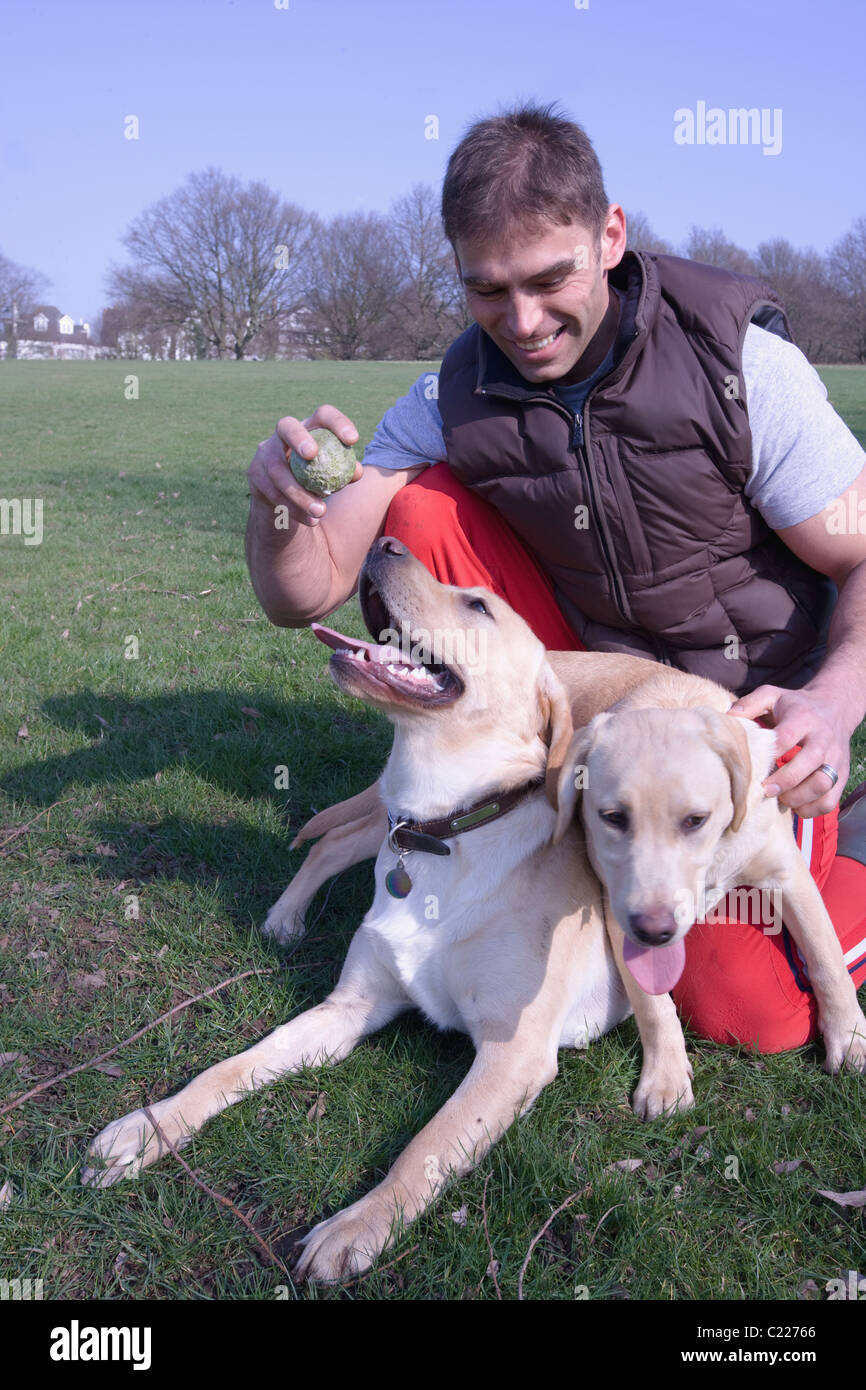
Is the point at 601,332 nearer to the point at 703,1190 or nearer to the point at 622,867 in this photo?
the point at 622,867

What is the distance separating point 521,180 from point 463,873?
82.3 inches

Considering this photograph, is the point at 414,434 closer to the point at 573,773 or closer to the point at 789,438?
the point at 789,438

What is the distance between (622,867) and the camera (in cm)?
238

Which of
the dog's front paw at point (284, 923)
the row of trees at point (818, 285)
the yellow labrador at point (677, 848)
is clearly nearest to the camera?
the yellow labrador at point (677, 848)

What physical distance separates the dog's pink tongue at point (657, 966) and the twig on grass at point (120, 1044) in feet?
4.09

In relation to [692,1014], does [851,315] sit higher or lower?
higher

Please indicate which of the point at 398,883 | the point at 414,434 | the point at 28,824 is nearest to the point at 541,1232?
the point at 398,883

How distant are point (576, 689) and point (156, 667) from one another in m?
3.36

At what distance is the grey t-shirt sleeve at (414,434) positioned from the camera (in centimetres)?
382

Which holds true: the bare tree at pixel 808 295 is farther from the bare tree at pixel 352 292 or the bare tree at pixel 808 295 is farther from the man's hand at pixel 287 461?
the man's hand at pixel 287 461

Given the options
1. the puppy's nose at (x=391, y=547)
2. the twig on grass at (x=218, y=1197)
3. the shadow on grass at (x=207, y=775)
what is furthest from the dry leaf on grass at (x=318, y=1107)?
the puppy's nose at (x=391, y=547)

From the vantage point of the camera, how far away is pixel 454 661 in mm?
2846
